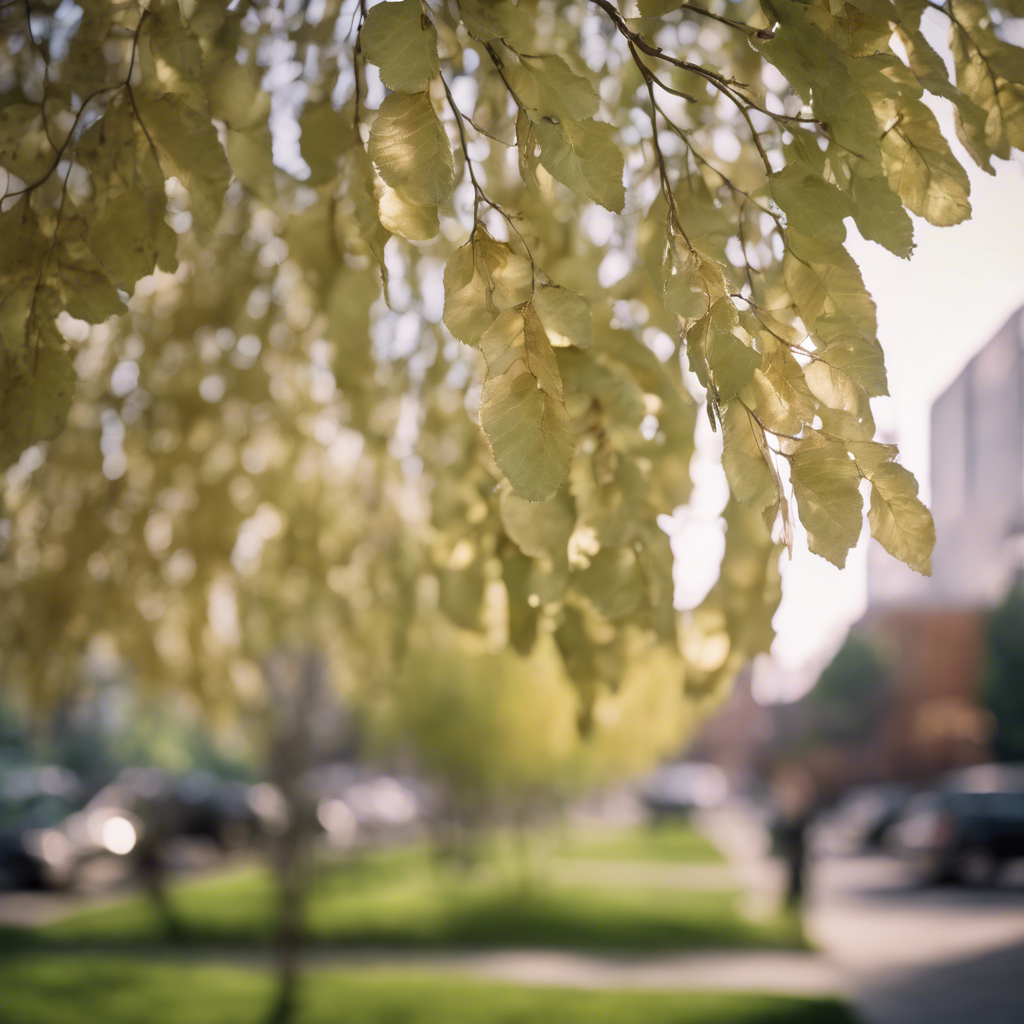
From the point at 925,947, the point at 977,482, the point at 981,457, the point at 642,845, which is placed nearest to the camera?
the point at 981,457

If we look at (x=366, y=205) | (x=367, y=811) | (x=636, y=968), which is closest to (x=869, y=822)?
(x=367, y=811)

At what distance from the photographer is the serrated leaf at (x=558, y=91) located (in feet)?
3.86

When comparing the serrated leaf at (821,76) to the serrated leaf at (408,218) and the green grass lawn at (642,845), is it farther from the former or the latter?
the green grass lawn at (642,845)

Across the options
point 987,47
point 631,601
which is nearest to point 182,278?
point 631,601

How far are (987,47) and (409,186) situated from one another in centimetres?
88

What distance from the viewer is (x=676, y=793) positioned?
123 feet

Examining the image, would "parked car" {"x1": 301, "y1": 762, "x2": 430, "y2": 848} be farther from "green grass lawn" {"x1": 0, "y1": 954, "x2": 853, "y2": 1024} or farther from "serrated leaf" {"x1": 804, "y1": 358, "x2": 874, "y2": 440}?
"serrated leaf" {"x1": 804, "y1": 358, "x2": 874, "y2": 440}

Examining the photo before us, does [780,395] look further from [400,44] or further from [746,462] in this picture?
[400,44]

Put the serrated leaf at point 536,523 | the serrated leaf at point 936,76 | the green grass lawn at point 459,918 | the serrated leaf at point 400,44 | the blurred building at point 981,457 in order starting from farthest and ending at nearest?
1. the green grass lawn at point 459,918
2. the blurred building at point 981,457
3. the serrated leaf at point 536,523
4. the serrated leaf at point 936,76
5. the serrated leaf at point 400,44

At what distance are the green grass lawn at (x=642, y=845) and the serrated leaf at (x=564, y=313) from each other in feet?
65.6

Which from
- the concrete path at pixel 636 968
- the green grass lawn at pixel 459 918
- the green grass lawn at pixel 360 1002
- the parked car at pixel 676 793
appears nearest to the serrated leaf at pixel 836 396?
the green grass lawn at pixel 360 1002

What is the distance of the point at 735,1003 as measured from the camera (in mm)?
6551

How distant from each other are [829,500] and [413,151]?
626 millimetres

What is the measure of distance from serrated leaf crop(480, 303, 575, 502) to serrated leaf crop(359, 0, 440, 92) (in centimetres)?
28
